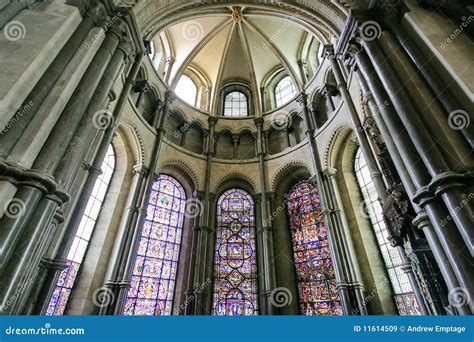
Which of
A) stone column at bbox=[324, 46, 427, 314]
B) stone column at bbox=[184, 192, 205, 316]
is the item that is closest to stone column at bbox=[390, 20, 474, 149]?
stone column at bbox=[324, 46, 427, 314]

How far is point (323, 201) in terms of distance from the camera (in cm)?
984

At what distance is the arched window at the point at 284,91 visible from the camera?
1448 centimetres

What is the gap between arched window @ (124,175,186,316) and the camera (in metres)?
9.19

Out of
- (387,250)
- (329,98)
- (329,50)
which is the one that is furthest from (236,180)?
(387,250)

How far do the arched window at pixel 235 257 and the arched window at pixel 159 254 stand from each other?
5.62 ft

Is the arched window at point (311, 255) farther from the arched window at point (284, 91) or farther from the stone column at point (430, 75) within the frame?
the stone column at point (430, 75)

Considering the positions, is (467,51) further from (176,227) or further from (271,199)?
(176,227)

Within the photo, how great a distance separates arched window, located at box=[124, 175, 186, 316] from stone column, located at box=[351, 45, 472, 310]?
8.46 m

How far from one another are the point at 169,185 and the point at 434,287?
32.4 ft

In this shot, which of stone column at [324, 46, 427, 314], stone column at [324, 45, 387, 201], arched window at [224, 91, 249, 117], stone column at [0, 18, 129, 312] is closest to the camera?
stone column at [0, 18, 129, 312]

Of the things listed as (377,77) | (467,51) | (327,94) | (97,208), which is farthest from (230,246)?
(467,51)

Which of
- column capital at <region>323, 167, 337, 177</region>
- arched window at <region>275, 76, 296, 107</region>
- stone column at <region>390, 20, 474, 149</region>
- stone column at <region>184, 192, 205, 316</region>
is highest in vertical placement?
arched window at <region>275, 76, 296, 107</region>

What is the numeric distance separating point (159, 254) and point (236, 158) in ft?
19.6

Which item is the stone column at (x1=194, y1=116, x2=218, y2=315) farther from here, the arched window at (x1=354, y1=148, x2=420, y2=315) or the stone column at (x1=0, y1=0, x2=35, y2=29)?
the stone column at (x1=0, y1=0, x2=35, y2=29)
